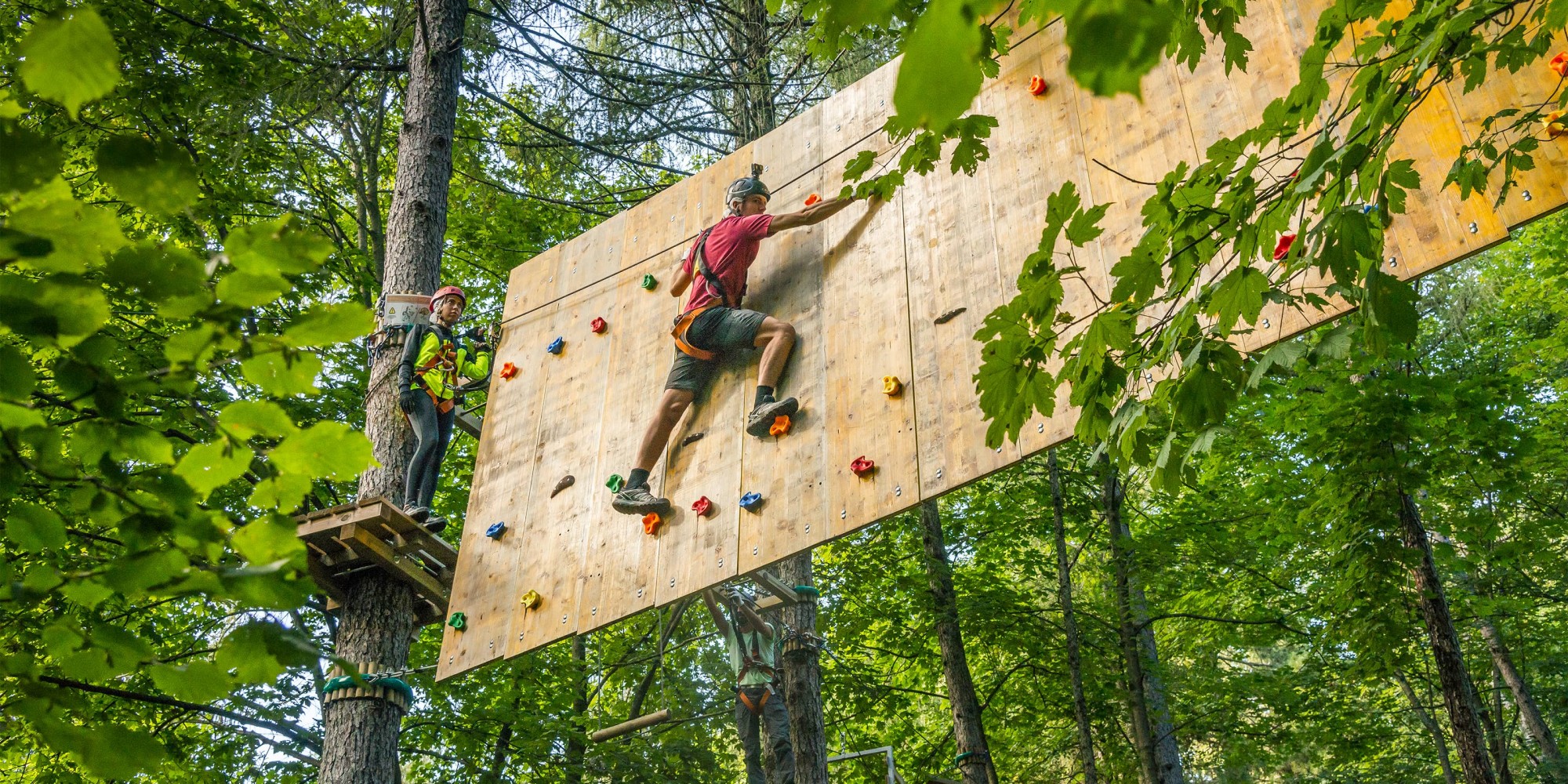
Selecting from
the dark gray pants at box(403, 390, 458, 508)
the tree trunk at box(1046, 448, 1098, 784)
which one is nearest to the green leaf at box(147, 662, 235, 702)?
the dark gray pants at box(403, 390, 458, 508)

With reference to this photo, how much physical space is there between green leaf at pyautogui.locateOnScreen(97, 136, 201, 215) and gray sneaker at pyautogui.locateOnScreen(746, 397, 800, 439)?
383cm

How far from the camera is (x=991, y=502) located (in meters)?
12.5

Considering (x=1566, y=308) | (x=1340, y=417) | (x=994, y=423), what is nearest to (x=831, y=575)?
(x=1340, y=417)

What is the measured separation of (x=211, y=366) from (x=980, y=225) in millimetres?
3966

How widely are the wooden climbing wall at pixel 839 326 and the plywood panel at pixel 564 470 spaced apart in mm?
14

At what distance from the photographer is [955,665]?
11180mm

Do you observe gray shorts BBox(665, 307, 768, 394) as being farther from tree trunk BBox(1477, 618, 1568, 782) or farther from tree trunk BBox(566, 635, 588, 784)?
tree trunk BBox(1477, 618, 1568, 782)

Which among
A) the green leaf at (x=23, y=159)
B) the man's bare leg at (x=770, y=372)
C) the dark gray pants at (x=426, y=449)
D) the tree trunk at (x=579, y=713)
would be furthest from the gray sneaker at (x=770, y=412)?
the tree trunk at (x=579, y=713)

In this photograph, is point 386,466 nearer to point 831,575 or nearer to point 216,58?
point 216,58

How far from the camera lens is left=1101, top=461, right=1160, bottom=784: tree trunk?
1038 centimetres

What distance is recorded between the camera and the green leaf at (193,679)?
2.00m

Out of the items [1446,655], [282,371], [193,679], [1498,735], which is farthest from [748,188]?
[1498,735]

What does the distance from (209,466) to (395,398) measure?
5.76m

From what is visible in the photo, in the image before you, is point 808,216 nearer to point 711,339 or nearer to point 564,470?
point 711,339
